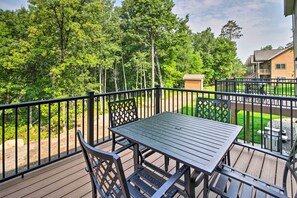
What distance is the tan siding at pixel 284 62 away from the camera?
2303cm

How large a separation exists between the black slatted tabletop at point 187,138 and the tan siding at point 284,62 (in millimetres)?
27404

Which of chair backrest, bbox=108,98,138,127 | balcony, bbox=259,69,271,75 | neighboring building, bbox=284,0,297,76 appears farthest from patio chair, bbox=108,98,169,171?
balcony, bbox=259,69,271,75

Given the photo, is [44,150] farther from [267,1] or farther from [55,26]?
[267,1]

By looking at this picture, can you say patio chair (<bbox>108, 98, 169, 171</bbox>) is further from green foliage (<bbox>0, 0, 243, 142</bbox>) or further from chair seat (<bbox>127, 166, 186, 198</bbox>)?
green foliage (<bbox>0, 0, 243, 142</bbox>)

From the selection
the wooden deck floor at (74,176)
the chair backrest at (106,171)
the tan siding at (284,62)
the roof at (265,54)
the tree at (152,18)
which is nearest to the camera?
the chair backrest at (106,171)

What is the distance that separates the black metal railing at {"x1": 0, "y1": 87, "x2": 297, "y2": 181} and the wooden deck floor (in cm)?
12

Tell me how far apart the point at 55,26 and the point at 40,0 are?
1.53 metres

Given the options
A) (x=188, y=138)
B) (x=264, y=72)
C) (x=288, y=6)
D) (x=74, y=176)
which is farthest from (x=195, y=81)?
(x=188, y=138)

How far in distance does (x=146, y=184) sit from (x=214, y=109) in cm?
155

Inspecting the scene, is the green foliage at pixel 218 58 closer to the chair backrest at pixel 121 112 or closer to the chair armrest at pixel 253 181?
the chair backrest at pixel 121 112

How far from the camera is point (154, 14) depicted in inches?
601

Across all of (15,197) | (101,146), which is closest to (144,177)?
(15,197)

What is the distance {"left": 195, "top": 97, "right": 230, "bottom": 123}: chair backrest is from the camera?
2.47m

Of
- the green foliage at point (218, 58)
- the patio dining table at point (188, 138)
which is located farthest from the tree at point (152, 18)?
the patio dining table at point (188, 138)
